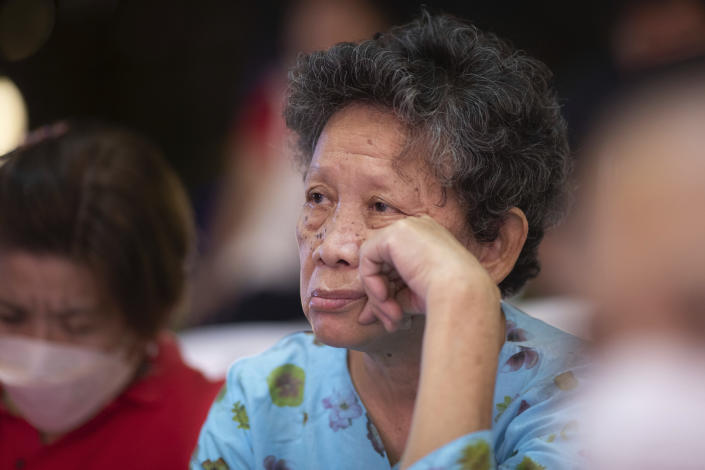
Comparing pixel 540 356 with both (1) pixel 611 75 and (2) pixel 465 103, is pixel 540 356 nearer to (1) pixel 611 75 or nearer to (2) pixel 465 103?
(2) pixel 465 103

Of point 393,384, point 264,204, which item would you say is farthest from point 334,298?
point 264,204

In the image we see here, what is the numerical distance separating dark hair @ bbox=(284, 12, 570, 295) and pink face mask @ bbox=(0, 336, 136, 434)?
1.03 m

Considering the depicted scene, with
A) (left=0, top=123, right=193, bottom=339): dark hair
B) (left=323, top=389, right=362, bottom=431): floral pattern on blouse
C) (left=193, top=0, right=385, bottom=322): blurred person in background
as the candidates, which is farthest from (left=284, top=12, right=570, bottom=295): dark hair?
(left=193, top=0, right=385, bottom=322): blurred person in background

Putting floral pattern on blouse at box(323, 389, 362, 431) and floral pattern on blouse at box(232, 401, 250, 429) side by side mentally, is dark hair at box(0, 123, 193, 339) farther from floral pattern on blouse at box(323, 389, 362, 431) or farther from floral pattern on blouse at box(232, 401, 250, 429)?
floral pattern on blouse at box(323, 389, 362, 431)

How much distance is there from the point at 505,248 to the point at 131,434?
1.29 metres

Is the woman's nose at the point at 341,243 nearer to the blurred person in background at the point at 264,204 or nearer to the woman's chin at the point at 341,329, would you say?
the woman's chin at the point at 341,329

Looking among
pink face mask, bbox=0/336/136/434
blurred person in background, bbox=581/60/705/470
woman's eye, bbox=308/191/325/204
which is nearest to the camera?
blurred person in background, bbox=581/60/705/470

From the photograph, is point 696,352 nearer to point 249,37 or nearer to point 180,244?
point 180,244

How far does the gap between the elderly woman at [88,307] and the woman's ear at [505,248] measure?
110cm

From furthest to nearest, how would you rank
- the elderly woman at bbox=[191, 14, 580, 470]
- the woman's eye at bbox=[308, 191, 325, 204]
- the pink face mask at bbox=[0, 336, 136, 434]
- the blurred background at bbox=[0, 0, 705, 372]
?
1. the blurred background at bbox=[0, 0, 705, 372]
2. the pink face mask at bbox=[0, 336, 136, 434]
3. the woman's eye at bbox=[308, 191, 325, 204]
4. the elderly woman at bbox=[191, 14, 580, 470]

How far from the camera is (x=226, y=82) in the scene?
5.11m

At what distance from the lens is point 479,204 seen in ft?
5.17

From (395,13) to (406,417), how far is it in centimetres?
274

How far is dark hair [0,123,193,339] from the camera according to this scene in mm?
2158
